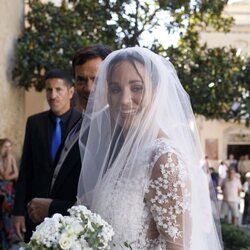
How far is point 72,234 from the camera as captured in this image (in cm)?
182

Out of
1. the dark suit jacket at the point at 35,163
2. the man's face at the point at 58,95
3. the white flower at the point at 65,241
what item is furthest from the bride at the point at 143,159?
the man's face at the point at 58,95

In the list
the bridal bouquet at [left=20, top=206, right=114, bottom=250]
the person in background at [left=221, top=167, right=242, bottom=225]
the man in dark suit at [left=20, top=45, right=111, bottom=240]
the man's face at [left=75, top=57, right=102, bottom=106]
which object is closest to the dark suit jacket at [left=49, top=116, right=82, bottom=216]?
the man in dark suit at [left=20, top=45, right=111, bottom=240]

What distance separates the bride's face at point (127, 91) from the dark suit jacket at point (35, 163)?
1155 mm

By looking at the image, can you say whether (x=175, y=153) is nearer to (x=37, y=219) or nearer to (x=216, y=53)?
(x=37, y=219)

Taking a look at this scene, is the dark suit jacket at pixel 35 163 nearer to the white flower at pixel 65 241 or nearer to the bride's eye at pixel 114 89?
the bride's eye at pixel 114 89

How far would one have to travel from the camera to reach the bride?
203cm

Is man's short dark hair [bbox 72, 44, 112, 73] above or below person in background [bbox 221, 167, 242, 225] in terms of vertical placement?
above

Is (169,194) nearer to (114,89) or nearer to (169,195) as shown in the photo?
(169,195)

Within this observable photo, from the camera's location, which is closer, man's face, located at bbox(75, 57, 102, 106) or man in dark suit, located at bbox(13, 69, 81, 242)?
man's face, located at bbox(75, 57, 102, 106)

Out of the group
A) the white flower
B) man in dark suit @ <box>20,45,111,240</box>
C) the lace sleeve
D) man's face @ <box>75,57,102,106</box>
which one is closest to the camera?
the white flower

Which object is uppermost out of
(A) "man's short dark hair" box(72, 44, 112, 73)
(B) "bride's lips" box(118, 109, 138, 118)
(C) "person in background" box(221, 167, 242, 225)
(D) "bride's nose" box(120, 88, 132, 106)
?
(A) "man's short dark hair" box(72, 44, 112, 73)

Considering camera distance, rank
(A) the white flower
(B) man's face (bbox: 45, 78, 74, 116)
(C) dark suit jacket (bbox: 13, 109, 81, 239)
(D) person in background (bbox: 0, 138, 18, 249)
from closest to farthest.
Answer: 1. (A) the white flower
2. (C) dark suit jacket (bbox: 13, 109, 81, 239)
3. (B) man's face (bbox: 45, 78, 74, 116)
4. (D) person in background (bbox: 0, 138, 18, 249)

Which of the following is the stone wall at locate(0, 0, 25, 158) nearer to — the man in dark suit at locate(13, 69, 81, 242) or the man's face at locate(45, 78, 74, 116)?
the man's face at locate(45, 78, 74, 116)

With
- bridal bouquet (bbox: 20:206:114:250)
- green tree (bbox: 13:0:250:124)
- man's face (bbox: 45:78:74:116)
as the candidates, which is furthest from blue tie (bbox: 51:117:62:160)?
green tree (bbox: 13:0:250:124)
